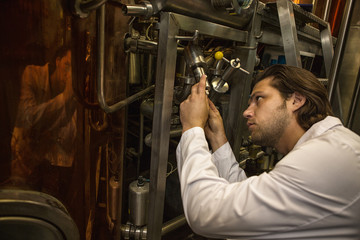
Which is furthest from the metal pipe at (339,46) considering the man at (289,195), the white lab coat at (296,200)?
the white lab coat at (296,200)

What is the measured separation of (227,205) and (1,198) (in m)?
0.62

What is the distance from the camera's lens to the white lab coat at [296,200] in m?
0.67

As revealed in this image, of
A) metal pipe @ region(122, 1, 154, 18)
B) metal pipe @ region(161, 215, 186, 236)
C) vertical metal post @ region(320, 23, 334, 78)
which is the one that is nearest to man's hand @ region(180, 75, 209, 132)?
metal pipe @ region(122, 1, 154, 18)

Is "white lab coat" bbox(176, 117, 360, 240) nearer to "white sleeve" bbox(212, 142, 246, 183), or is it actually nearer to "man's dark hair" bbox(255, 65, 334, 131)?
"man's dark hair" bbox(255, 65, 334, 131)

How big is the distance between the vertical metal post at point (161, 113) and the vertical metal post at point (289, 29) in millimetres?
763

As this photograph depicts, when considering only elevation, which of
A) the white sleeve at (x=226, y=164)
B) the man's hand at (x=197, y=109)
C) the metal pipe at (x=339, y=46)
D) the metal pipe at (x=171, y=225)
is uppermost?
the metal pipe at (x=339, y=46)

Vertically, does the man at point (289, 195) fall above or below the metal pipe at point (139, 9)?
below

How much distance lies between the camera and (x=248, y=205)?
683 millimetres

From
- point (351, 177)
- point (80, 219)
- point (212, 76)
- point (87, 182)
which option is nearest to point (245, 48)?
point (212, 76)

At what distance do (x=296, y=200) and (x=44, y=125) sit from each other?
0.74 m

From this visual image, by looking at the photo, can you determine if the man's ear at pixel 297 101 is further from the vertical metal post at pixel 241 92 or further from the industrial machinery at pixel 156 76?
the vertical metal post at pixel 241 92

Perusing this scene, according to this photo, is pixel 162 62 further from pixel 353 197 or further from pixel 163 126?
pixel 353 197

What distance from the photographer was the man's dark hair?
38.6 inches

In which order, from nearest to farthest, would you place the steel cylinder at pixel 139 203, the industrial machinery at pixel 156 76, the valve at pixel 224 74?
the industrial machinery at pixel 156 76, the valve at pixel 224 74, the steel cylinder at pixel 139 203
